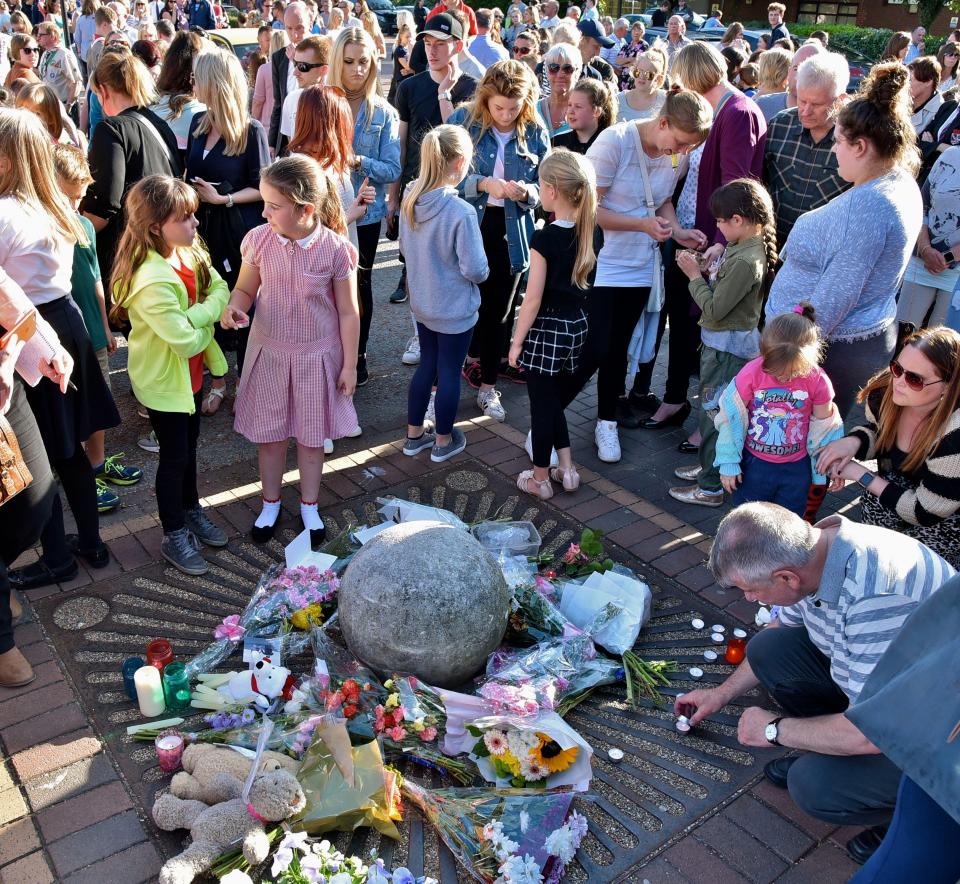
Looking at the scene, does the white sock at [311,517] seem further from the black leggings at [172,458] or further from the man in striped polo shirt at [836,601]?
the man in striped polo shirt at [836,601]

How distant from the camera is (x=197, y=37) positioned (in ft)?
18.4

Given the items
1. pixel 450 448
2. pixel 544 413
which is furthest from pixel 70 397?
pixel 544 413

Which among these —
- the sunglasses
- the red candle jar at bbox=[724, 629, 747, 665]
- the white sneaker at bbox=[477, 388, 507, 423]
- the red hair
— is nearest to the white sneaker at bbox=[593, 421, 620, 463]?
the white sneaker at bbox=[477, 388, 507, 423]

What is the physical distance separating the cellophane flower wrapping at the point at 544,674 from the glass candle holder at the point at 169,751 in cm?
111

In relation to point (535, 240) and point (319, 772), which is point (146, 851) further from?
point (535, 240)

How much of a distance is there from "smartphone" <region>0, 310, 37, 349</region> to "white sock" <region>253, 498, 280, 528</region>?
1529 mm

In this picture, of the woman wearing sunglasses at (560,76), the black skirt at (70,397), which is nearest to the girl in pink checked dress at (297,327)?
the black skirt at (70,397)

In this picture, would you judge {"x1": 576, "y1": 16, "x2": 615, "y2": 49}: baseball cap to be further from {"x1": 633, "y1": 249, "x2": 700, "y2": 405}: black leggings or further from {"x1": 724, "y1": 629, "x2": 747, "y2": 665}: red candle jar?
{"x1": 724, "y1": 629, "x2": 747, "y2": 665}: red candle jar

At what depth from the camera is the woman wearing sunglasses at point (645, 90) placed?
6.72 metres

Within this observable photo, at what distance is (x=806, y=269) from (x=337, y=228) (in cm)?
238

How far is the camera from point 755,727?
9.93 feet

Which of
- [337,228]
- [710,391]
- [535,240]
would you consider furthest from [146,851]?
[710,391]

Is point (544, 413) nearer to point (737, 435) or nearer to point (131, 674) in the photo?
point (737, 435)

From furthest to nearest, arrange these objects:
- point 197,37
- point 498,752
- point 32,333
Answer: point 197,37
point 32,333
point 498,752
